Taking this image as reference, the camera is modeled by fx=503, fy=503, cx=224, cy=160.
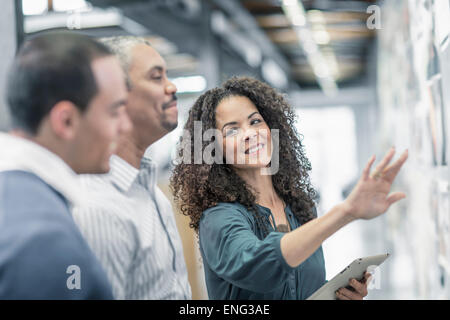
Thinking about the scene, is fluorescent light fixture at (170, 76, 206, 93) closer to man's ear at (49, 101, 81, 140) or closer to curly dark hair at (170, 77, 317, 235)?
curly dark hair at (170, 77, 317, 235)

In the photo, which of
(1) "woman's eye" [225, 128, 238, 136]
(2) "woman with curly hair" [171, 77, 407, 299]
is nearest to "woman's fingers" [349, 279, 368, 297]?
(2) "woman with curly hair" [171, 77, 407, 299]

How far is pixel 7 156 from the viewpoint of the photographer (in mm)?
899

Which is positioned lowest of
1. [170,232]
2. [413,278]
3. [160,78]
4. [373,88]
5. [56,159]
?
[413,278]

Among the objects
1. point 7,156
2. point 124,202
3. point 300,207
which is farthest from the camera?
point 300,207

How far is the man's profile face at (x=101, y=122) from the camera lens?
3.04ft

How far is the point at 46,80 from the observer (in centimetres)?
91

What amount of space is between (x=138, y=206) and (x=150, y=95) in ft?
0.76

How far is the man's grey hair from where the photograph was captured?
40.3 inches

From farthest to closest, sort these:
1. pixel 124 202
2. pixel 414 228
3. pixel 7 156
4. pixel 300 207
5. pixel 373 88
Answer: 1. pixel 373 88
2. pixel 414 228
3. pixel 300 207
4. pixel 124 202
5. pixel 7 156

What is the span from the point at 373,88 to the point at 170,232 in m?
6.47

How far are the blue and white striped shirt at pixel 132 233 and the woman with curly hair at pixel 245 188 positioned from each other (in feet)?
0.34
